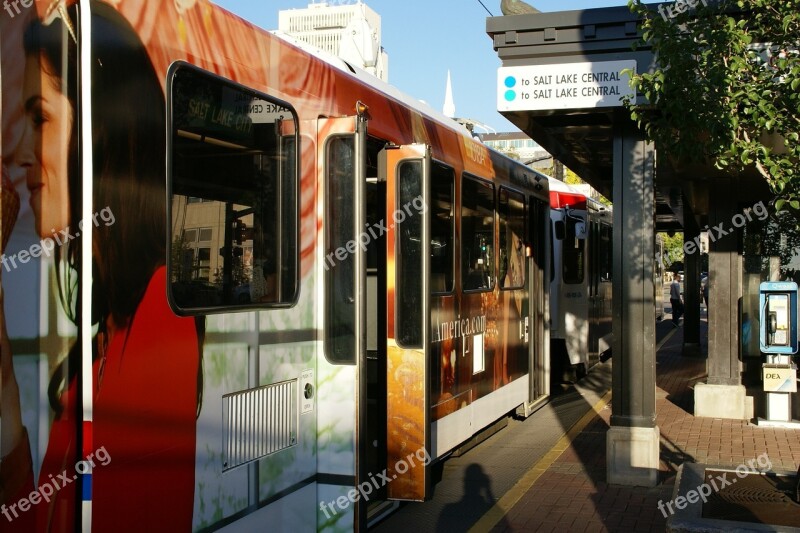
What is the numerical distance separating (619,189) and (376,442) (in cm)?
320

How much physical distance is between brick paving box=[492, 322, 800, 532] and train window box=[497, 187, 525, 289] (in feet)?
6.26

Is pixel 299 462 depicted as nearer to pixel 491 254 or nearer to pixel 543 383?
pixel 491 254

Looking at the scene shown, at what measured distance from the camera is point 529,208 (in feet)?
34.4

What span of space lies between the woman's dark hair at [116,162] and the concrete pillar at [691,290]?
581 inches

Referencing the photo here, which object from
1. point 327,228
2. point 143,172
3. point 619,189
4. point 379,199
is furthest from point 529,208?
point 143,172

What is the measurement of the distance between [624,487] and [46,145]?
5985 mm

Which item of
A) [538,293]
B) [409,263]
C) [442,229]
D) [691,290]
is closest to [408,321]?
[409,263]

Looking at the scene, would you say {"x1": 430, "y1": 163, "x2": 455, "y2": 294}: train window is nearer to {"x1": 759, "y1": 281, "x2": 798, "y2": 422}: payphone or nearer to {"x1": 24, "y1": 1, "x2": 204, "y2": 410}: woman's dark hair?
{"x1": 24, "y1": 1, "x2": 204, "y2": 410}: woman's dark hair

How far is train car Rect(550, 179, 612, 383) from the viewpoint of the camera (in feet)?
44.4

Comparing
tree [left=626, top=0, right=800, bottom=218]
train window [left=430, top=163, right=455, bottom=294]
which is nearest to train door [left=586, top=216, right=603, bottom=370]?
train window [left=430, top=163, right=455, bottom=294]

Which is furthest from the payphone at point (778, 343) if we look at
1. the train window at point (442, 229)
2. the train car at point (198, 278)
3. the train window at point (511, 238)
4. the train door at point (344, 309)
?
the train door at point (344, 309)

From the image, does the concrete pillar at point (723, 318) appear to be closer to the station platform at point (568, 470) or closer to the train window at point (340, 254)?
the station platform at point (568, 470)

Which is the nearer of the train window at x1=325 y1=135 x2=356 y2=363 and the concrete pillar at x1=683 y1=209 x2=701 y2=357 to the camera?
the train window at x1=325 y1=135 x2=356 y2=363

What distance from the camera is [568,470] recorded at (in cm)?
816
